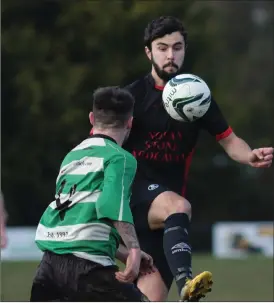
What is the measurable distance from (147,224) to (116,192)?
5.65ft

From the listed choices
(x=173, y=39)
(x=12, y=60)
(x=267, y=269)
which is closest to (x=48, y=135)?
(x=12, y=60)

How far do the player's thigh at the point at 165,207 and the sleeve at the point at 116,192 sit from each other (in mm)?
1323

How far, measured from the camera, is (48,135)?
105 ft

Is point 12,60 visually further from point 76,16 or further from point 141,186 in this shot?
point 141,186

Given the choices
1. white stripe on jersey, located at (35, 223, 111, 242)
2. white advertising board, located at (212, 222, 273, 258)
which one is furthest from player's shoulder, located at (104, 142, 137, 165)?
white advertising board, located at (212, 222, 273, 258)

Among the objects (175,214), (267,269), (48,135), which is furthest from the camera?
(48,135)

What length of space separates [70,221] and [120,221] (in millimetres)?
291

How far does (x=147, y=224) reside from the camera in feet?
23.0

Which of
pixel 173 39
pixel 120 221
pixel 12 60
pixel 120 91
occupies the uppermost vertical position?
pixel 12 60

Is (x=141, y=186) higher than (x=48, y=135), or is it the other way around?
(x=48, y=135)

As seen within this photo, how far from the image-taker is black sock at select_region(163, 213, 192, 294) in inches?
255

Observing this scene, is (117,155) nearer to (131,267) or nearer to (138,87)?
(131,267)

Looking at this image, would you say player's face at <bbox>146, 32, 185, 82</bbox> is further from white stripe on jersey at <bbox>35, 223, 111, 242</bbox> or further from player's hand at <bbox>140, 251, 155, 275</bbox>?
white stripe on jersey at <bbox>35, 223, 111, 242</bbox>

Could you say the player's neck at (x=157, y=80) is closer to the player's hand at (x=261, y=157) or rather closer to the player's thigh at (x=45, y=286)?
the player's hand at (x=261, y=157)
